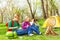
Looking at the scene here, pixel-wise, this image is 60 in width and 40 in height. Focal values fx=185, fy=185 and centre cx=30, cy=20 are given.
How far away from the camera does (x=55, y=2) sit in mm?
4426

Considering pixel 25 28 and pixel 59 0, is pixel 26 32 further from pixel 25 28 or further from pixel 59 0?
pixel 59 0

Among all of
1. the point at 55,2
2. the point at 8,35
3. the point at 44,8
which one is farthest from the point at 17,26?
the point at 55,2

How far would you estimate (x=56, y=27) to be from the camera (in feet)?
13.3

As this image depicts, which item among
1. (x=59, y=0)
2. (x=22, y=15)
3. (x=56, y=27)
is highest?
(x=59, y=0)

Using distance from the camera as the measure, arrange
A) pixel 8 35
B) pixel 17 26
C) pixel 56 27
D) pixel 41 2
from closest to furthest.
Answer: pixel 8 35, pixel 17 26, pixel 56 27, pixel 41 2

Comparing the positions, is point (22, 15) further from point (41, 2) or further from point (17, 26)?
point (17, 26)

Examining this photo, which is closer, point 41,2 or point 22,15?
point 22,15

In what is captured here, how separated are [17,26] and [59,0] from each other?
5.38 ft

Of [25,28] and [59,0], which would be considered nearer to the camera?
[25,28]

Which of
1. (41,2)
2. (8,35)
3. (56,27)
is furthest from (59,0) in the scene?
(8,35)

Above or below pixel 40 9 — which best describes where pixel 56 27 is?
below

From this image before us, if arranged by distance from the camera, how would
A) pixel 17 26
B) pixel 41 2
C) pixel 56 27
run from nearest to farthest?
pixel 17 26 < pixel 56 27 < pixel 41 2

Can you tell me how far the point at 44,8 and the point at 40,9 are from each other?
0.36 feet

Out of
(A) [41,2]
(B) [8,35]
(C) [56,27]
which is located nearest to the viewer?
(B) [8,35]
